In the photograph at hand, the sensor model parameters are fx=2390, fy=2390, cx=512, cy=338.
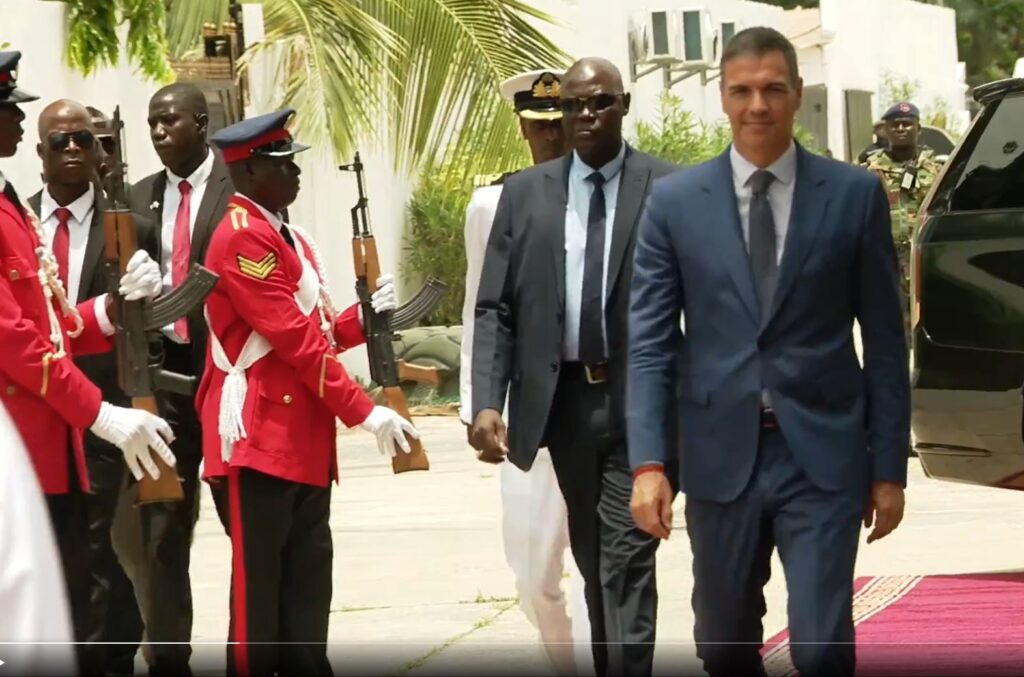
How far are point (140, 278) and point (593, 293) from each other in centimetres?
140

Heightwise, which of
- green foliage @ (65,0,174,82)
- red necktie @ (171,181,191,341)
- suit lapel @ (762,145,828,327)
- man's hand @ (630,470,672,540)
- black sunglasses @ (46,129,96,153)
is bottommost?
man's hand @ (630,470,672,540)

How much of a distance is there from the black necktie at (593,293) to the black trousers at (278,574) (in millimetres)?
922

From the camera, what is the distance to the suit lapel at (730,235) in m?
5.45

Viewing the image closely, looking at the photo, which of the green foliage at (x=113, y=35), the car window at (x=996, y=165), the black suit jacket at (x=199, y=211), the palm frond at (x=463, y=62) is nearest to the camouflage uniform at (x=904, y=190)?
the palm frond at (x=463, y=62)

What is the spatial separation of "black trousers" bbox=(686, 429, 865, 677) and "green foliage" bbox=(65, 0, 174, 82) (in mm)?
9953

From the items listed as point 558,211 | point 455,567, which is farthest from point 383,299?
point 455,567

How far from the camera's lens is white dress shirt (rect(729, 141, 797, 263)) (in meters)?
5.52

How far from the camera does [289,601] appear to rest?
7145 mm

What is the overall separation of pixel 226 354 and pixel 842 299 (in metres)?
2.30

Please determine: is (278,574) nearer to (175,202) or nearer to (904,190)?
(175,202)

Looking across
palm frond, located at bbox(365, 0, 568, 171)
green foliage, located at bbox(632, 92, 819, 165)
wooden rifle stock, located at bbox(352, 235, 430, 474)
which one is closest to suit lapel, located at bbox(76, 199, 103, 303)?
wooden rifle stock, located at bbox(352, 235, 430, 474)

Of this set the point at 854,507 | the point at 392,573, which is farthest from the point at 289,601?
the point at 392,573

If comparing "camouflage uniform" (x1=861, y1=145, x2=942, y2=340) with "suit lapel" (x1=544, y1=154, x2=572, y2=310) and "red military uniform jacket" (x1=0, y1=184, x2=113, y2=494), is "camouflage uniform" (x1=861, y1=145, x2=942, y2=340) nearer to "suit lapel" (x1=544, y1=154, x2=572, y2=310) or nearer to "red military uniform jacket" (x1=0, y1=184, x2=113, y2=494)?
"suit lapel" (x1=544, y1=154, x2=572, y2=310)

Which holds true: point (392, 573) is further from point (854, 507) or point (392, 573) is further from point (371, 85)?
point (371, 85)
